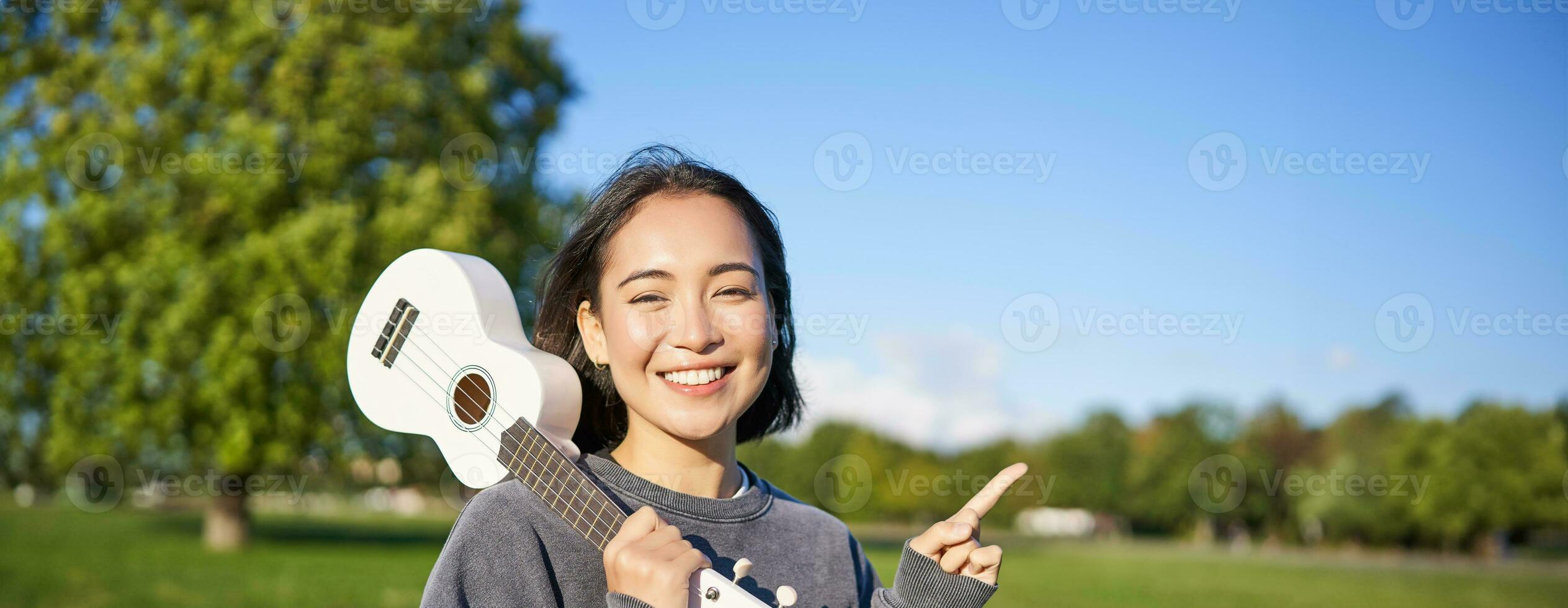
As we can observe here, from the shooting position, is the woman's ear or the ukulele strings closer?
the ukulele strings

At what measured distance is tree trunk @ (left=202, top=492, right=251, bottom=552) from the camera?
822 inches

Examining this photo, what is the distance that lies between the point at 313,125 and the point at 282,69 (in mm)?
907

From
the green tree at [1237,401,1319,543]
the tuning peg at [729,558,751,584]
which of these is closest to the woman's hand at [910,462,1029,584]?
the tuning peg at [729,558,751,584]

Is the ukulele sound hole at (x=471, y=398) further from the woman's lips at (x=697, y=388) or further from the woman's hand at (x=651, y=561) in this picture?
the woman's hand at (x=651, y=561)

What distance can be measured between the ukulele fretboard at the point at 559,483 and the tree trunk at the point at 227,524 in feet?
68.4

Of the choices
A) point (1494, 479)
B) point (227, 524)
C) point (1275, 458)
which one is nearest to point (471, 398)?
point (227, 524)

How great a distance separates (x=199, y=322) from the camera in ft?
53.0

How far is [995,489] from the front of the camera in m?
2.36

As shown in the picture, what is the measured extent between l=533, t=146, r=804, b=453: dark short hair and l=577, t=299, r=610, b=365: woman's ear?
3cm

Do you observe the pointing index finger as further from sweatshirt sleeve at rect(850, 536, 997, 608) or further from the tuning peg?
the tuning peg

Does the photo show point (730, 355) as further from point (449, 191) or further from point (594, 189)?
point (449, 191)

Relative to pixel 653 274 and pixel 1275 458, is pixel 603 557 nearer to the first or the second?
pixel 653 274

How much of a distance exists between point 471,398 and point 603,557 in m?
0.53

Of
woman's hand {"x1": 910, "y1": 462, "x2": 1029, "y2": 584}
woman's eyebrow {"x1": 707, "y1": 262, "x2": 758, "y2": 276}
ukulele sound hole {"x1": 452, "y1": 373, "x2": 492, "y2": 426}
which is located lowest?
woman's hand {"x1": 910, "y1": 462, "x2": 1029, "y2": 584}
